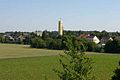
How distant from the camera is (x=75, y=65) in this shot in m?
8.78

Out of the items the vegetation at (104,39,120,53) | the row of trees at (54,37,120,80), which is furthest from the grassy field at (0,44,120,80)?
the vegetation at (104,39,120,53)

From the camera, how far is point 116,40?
286ft

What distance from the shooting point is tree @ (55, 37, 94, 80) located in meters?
8.65

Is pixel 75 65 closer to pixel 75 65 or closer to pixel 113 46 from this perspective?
pixel 75 65

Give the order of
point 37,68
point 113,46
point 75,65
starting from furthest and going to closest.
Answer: point 113,46 < point 37,68 < point 75,65

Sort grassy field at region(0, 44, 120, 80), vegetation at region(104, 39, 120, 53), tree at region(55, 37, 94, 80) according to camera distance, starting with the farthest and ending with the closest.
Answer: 1. vegetation at region(104, 39, 120, 53)
2. grassy field at region(0, 44, 120, 80)
3. tree at region(55, 37, 94, 80)

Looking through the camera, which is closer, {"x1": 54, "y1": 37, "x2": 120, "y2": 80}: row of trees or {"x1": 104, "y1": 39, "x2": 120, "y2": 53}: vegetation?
{"x1": 54, "y1": 37, "x2": 120, "y2": 80}: row of trees

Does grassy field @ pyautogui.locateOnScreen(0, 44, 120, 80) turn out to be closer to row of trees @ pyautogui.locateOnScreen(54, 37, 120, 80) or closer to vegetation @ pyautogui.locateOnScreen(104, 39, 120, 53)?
row of trees @ pyautogui.locateOnScreen(54, 37, 120, 80)

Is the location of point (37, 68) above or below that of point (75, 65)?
below

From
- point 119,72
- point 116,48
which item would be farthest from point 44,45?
point 119,72

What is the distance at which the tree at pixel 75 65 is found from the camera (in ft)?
28.4

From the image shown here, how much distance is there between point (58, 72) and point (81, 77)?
0.71 m

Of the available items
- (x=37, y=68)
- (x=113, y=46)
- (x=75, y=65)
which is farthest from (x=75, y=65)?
(x=113, y=46)

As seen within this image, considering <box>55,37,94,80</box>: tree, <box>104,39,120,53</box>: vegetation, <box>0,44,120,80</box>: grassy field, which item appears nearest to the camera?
<box>55,37,94,80</box>: tree
